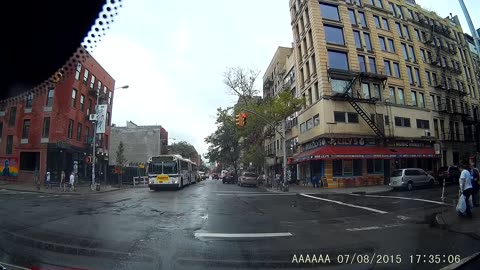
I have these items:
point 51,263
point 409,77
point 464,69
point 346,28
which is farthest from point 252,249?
point 464,69

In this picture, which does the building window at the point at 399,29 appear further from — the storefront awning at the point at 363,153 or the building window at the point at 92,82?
the building window at the point at 92,82

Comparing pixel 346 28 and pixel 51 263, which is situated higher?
pixel 346 28

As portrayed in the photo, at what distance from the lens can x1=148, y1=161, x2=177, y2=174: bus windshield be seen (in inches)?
1005

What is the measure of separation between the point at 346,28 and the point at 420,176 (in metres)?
15.5

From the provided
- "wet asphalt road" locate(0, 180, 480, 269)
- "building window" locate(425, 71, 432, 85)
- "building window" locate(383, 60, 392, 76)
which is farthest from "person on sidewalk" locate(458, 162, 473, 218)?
"building window" locate(425, 71, 432, 85)

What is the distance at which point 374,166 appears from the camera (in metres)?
31.0

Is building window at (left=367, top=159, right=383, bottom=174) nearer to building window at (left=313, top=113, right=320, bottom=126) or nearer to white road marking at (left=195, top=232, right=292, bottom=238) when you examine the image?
building window at (left=313, top=113, right=320, bottom=126)

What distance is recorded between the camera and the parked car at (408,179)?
81.4 ft

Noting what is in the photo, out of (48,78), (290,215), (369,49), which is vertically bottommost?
(290,215)

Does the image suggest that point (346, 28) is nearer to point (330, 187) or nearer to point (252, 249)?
point (330, 187)

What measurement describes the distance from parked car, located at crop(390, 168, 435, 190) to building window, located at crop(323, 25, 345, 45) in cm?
1364

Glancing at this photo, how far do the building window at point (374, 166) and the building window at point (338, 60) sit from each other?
9.22 meters

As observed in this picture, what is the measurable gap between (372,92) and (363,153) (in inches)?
293

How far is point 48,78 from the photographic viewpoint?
422 cm
